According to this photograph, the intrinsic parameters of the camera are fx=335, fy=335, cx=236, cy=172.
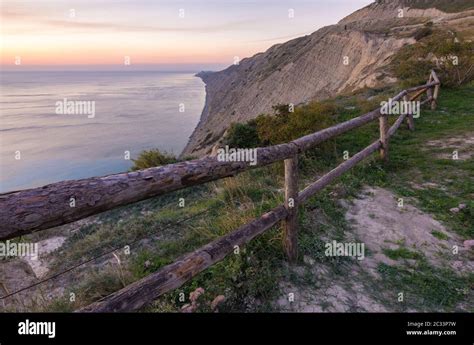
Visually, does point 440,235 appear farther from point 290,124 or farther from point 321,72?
point 321,72

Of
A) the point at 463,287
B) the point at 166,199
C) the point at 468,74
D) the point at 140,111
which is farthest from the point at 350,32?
the point at 463,287

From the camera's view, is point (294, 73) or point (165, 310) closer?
point (165, 310)

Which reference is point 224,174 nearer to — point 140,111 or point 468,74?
point 468,74

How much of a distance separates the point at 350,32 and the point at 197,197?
39668 millimetres

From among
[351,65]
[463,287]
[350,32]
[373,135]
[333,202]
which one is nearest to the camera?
[463,287]

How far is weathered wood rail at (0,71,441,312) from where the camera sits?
1.48 metres

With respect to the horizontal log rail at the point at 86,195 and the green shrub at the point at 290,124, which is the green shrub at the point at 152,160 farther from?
the horizontal log rail at the point at 86,195

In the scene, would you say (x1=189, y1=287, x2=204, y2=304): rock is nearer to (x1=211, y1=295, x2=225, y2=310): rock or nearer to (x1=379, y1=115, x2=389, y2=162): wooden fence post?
(x1=211, y1=295, x2=225, y2=310): rock

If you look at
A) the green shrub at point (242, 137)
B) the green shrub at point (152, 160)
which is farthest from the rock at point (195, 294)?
the green shrub at point (152, 160)

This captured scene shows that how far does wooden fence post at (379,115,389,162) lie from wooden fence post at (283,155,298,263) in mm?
3665

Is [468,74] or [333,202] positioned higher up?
[468,74]

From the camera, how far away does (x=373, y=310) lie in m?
2.83

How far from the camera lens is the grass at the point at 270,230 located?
3.00 meters

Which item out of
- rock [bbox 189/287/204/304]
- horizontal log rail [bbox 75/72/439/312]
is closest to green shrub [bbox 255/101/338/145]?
horizontal log rail [bbox 75/72/439/312]
